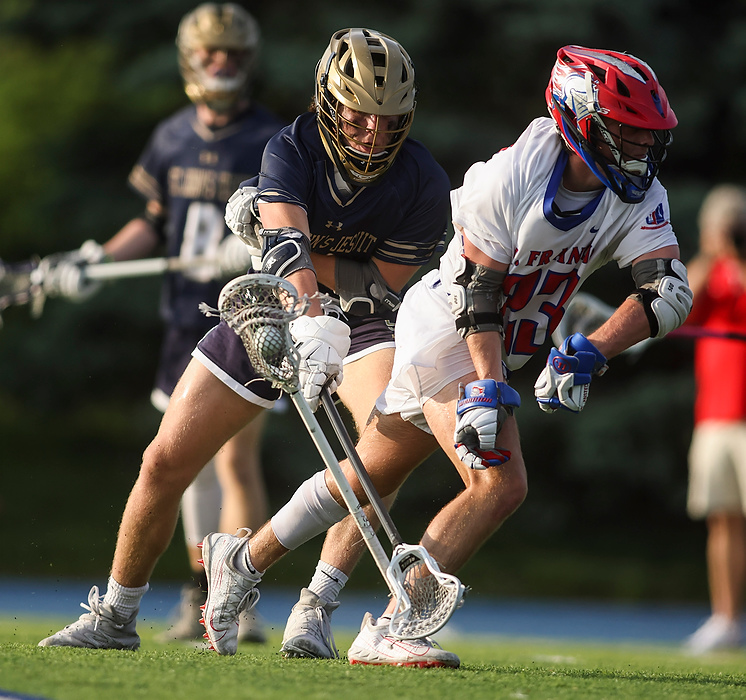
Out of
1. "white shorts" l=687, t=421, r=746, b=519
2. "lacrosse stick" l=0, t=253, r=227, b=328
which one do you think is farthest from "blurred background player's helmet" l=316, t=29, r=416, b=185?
"white shorts" l=687, t=421, r=746, b=519

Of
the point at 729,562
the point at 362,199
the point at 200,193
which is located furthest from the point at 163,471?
the point at 729,562

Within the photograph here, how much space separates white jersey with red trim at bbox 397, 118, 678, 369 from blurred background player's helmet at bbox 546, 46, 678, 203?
0.33 ft

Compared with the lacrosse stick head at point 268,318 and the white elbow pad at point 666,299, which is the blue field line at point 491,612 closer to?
the lacrosse stick head at point 268,318

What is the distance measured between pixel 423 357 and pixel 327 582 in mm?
890

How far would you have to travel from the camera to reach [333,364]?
3.65 meters

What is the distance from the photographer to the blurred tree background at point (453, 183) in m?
12.5

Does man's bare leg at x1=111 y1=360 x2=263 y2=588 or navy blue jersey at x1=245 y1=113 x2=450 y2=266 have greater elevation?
navy blue jersey at x1=245 y1=113 x2=450 y2=266

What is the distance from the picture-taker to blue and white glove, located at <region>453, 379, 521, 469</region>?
3.41m

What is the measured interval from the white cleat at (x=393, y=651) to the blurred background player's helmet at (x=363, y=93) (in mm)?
1494

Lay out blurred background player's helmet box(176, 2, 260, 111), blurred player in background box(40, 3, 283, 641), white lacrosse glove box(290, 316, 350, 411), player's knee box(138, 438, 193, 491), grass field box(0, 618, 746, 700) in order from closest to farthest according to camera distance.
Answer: grass field box(0, 618, 746, 700) → white lacrosse glove box(290, 316, 350, 411) → player's knee box(138, 438, 193, 491) → blurred player in background box(40, 3, 283, 641) → blurred background player's helmet box(176, 2, 260, 111)

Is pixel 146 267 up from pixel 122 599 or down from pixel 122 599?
up

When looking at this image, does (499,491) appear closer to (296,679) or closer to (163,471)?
(296,679)

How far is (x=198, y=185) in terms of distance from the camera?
598 cm

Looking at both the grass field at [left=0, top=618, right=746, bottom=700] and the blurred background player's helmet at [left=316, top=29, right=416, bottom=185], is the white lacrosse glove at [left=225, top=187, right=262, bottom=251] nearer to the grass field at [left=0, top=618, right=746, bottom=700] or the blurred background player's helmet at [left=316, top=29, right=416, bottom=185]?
the blurred background player's helmet at [left=316, top=29, right=416, bottom=185]
